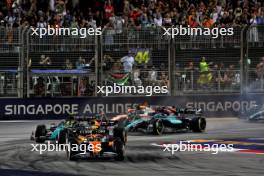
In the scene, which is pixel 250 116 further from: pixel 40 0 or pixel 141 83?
pixel 40 0

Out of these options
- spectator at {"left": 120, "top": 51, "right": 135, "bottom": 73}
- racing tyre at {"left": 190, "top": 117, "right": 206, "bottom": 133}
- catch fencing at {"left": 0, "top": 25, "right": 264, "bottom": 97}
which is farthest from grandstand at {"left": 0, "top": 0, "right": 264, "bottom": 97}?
racing tyre at {"left": 190, "top": 117, "right": 206, "bottom": 133}

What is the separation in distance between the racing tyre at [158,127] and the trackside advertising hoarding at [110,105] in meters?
4.32

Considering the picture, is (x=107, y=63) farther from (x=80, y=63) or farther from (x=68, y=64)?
(x=68, y=64)

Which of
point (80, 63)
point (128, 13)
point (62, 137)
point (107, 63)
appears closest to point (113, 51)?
point (107, 63)

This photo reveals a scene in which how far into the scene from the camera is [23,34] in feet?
72.3

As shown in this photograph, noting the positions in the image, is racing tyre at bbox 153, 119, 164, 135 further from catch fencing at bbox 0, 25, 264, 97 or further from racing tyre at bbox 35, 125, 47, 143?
catch fencing at bbox 0, 25, 264, 97

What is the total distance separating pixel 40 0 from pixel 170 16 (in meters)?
4.73

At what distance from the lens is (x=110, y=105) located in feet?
76.6

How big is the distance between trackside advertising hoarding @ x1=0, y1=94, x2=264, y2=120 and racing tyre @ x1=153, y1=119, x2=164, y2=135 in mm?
A: 4324

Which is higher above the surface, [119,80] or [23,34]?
[23,34]

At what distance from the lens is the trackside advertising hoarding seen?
2286 cm

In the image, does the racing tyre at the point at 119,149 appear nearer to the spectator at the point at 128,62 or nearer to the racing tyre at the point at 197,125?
the racing tyre at the point at 197,125

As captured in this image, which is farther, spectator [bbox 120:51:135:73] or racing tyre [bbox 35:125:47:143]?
spectator [bbox 120:51:135:73]

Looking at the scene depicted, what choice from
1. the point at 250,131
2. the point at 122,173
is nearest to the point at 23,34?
the point at 250,131
